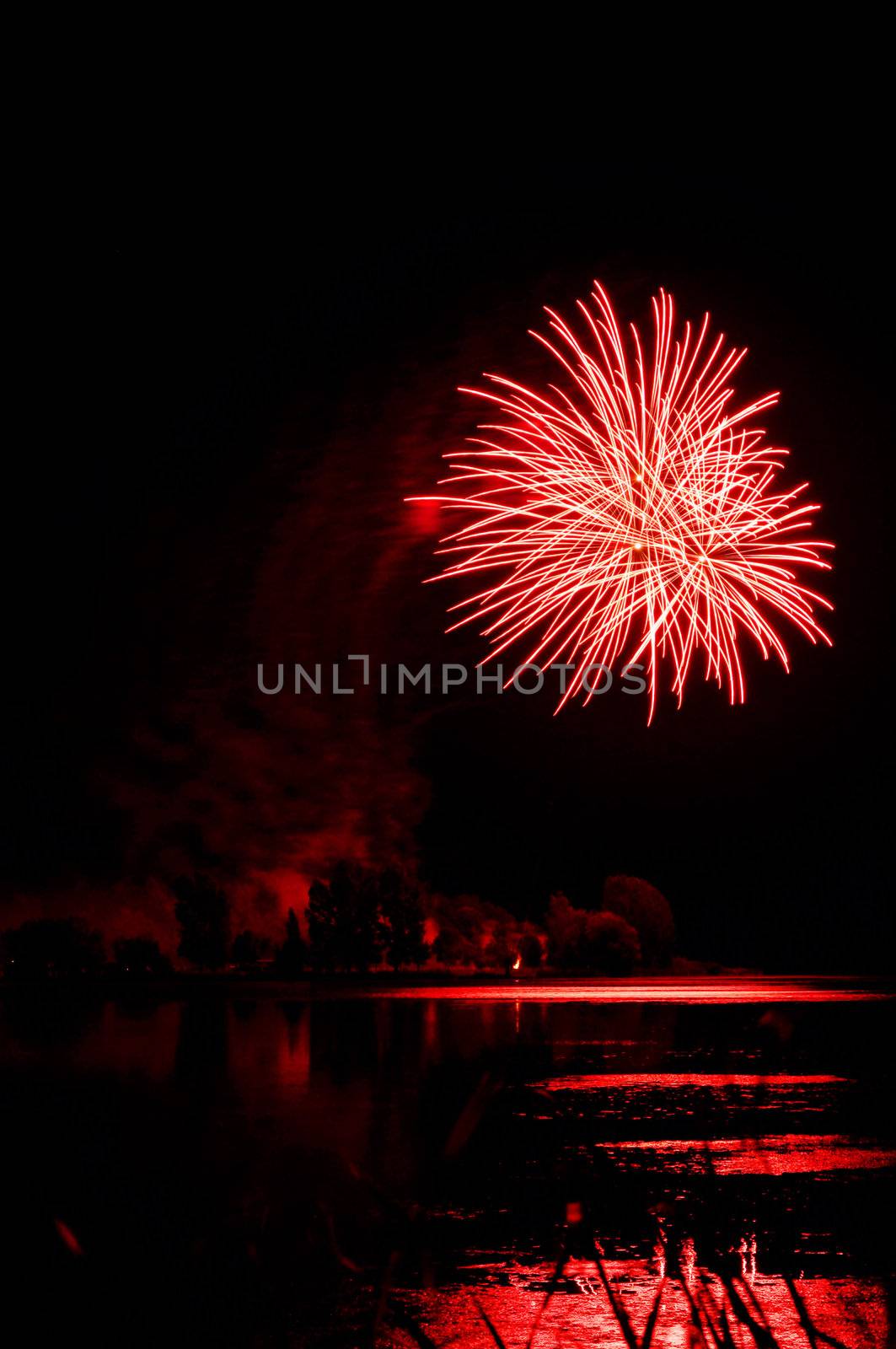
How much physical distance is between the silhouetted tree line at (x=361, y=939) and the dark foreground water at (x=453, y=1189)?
37.0 feet

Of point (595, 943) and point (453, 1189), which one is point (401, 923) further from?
Result: point (453, 1189)

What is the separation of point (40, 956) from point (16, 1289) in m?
21.0

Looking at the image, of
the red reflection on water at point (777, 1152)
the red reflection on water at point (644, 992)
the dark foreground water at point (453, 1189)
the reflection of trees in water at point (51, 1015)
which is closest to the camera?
the dark foreground water at point (453, 1189)

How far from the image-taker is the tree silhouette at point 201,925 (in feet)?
88.4

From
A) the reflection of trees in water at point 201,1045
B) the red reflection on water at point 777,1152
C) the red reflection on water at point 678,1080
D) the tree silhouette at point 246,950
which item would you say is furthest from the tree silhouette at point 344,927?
the red reflection on water at point 777,1152

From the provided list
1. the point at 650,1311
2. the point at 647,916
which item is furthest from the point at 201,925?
the point at 650,1311

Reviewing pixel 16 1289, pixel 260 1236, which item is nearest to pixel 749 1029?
pixel 260 1236

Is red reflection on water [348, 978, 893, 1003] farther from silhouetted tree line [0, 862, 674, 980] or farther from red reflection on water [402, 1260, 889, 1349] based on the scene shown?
red reflection on water [402, 1260, 889, 1349]

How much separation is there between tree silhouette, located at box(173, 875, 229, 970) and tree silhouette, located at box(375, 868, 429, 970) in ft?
10.6

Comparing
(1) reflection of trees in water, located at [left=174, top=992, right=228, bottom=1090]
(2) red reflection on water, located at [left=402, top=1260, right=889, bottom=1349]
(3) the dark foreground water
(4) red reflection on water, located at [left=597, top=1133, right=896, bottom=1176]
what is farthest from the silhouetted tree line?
(2) red reflection on water, located at [left=402, top=1260, right=889, bottom=1349]

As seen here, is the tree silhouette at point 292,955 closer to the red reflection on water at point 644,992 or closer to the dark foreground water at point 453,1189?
the red reflection on water at point 644,992

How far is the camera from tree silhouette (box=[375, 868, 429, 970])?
27344 millimetres

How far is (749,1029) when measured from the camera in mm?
15664

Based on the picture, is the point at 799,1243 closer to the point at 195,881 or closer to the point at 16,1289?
the point at 16,1289
